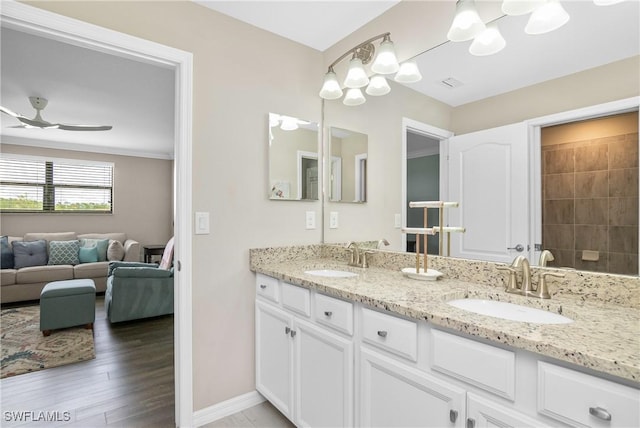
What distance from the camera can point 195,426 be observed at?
1849 millimetres

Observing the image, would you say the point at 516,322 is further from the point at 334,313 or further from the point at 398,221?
the point at 398,221

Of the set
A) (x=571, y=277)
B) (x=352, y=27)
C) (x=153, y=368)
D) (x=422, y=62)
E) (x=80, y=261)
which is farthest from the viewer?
(x=80, y=261)

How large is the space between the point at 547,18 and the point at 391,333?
1.37 m

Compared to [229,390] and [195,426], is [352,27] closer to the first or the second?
[229,390]

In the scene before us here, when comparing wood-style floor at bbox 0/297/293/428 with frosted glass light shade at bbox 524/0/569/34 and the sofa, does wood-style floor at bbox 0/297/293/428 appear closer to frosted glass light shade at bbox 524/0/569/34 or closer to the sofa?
frosted glass light shade at bbox 524/0/569/34

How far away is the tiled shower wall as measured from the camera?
3.65 ft

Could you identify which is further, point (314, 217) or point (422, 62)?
point (314, 217)

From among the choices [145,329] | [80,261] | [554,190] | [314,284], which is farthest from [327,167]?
[80,261]

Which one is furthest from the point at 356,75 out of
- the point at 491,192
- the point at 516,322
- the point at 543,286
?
the point at 516,322

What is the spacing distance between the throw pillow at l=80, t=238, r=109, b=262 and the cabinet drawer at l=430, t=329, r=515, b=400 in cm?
564

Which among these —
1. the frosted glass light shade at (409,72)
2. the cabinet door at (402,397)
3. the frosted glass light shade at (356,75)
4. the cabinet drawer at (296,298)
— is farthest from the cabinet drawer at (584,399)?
the frosted glass light shade at (356,75)

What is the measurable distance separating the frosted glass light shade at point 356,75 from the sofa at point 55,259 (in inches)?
189

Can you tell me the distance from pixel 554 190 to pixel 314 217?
1457 millimetres

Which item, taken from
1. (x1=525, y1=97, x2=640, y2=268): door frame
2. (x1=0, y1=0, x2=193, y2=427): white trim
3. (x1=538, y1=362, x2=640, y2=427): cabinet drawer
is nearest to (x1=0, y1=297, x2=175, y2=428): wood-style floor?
(x1=0, y1=0, x2=193, y2=427): white trim
